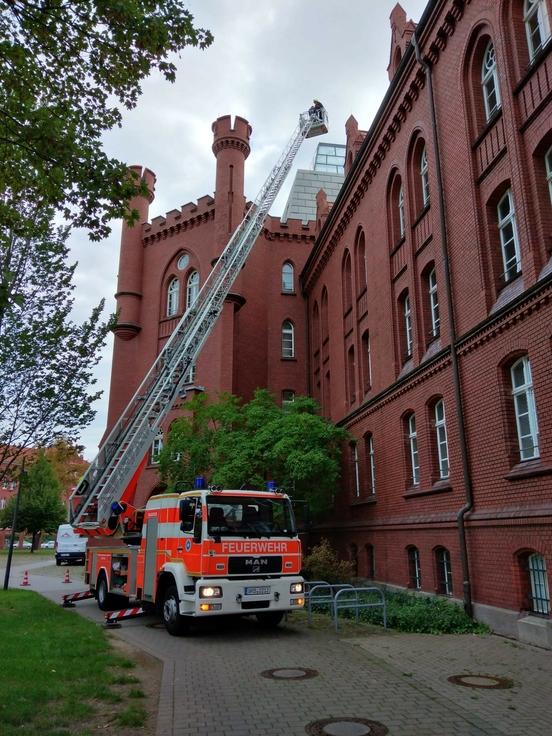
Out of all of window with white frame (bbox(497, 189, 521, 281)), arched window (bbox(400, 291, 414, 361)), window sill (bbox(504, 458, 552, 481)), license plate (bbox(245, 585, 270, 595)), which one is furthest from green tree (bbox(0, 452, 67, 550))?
window sill (bbox(504, 458, 552, 481))

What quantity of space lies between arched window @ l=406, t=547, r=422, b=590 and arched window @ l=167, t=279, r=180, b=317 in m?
19.8

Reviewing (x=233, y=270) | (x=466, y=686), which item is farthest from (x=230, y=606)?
(x=233, y=270)

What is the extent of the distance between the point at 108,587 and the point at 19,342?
605cm

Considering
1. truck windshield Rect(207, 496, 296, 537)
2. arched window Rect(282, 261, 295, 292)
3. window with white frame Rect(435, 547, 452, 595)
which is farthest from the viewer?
arched window Rect(282, 261, 295, 292)

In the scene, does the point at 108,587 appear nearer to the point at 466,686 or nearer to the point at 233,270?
the point at 466,686

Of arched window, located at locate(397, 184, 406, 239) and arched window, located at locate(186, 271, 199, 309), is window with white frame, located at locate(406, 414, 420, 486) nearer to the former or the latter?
arched window, located at locate(397, 184, 406, 239)

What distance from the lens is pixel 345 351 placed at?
74.3 ft

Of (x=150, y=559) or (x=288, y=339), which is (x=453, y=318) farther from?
(x=288, y=339)

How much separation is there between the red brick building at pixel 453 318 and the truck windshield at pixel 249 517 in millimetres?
3524

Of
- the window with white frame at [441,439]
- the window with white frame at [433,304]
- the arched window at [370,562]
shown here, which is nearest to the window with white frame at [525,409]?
the window with white frame at [441,439]

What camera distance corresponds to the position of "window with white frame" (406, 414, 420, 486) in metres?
15.6

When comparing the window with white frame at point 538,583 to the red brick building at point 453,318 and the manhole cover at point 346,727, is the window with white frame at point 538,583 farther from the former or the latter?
the manhole cover at point 346,727

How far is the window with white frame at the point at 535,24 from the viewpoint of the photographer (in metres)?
10.9

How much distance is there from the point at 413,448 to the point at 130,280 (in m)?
21.5
